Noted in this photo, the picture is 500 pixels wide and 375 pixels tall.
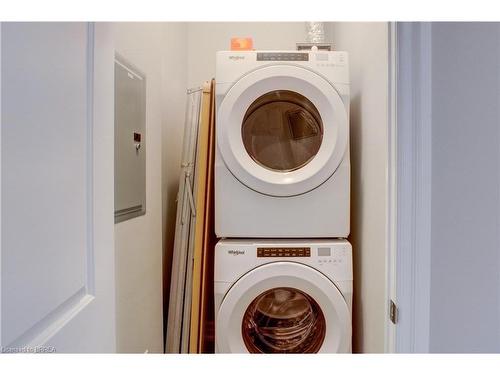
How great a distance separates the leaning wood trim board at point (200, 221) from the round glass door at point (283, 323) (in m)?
0.24

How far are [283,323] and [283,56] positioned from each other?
1.24 meters

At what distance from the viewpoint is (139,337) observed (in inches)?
56.8

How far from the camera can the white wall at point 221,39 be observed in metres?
2.42

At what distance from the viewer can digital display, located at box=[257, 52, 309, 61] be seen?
1.61 m

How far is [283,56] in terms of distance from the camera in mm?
1619

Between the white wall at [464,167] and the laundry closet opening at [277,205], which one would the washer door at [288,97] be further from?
the white wall at [464,167]

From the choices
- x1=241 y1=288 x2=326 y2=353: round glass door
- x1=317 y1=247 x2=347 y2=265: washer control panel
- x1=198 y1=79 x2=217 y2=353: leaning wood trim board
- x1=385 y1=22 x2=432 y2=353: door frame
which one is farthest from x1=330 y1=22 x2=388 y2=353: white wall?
x1=198 y1=79 x2=217 y2=353: leaning wood trim board

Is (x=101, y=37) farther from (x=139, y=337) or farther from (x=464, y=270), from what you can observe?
(x=139, y=337)

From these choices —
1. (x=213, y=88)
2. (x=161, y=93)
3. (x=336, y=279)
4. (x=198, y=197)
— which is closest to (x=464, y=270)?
(x=336, y=279)

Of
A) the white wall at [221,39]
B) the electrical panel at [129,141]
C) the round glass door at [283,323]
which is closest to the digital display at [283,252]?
the round glass door at [283,323]

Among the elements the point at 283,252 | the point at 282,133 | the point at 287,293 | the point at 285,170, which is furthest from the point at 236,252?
the point at 282,133

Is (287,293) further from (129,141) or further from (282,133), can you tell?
(129,141)

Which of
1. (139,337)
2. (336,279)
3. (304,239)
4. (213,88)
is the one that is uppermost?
(213,88)

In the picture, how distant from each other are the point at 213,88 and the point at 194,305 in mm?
1043
